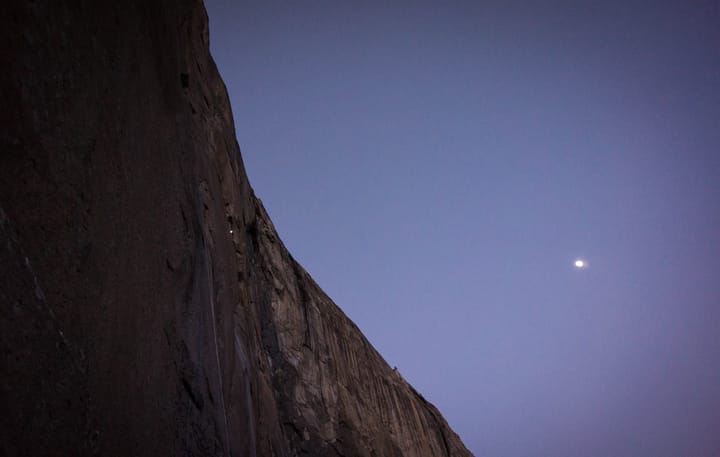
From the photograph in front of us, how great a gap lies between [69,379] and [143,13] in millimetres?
3426

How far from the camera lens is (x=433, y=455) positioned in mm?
14852

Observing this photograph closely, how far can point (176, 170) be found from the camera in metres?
4.40

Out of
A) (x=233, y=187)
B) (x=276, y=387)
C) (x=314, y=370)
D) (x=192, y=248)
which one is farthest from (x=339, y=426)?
(x=192, y=248)

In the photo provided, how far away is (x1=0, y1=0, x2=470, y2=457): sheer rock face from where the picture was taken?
6.45ft

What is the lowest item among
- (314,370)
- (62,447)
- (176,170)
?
(62,447)

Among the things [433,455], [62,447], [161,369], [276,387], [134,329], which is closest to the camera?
[62,447]

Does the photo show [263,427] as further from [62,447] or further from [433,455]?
[433,455]

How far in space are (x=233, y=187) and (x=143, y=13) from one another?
3809 millimetres

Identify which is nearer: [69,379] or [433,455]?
[69,379]

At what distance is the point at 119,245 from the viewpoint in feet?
9.55

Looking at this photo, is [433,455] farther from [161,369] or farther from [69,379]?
[69,379]

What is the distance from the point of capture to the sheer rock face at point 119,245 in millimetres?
1966

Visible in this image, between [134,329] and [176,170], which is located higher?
[176,170]

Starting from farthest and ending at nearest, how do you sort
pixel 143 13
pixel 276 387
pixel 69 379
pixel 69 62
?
pixel 276 387
pixel 143 13
pixel 69 62
pixel 69 379
